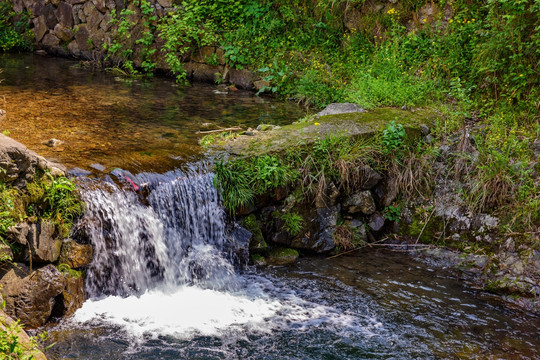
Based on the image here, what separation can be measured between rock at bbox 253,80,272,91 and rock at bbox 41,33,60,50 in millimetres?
5794

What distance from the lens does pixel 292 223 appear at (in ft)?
19.5

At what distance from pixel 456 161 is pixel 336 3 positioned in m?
5.04

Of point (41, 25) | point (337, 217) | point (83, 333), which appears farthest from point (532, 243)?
point (41, 25)

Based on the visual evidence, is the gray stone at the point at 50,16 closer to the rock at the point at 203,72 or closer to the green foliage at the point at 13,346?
the rock at the point at 203,72

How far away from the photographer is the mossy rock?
6.26m

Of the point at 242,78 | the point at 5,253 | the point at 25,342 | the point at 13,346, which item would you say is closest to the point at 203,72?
the point at 242,78

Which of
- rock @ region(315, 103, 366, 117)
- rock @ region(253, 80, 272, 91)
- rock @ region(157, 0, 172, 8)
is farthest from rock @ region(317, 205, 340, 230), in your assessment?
rock @ region(157, 0, 172, 8)

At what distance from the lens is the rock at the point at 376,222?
6316 millimetres

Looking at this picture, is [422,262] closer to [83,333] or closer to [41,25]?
[83,333]

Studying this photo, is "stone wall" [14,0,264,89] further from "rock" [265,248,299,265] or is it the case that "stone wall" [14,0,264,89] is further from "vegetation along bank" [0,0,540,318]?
"rock" [265,248,299,265]

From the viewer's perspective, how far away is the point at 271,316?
184 inches

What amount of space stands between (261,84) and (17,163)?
6424mm

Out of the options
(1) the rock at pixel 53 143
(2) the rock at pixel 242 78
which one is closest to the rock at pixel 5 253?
(1) the rock at pixel 53 143

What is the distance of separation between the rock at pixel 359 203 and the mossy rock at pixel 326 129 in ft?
2.56
